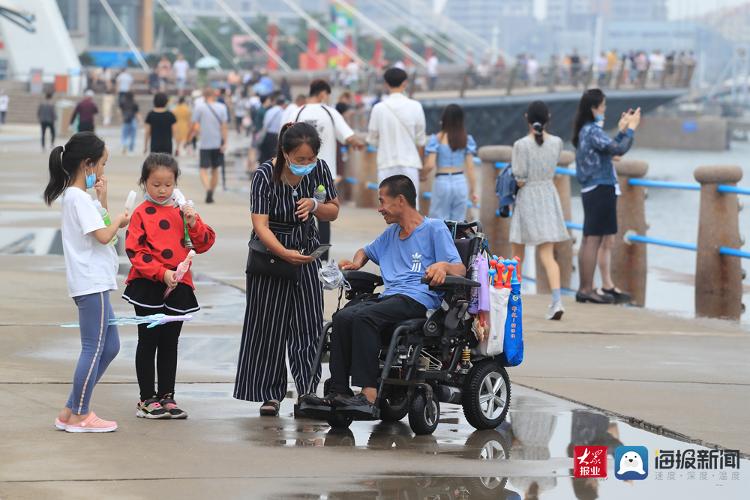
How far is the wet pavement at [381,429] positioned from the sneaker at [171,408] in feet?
0.21

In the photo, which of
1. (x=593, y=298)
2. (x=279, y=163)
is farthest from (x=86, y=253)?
(x=593, y=298)

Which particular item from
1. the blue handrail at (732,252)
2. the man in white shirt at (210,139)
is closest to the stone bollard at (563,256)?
the blue handrail at (732,252)

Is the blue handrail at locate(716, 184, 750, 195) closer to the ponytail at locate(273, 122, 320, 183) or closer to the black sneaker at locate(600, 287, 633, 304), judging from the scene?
the black sneaker at locate(600, 287, 633, 304)

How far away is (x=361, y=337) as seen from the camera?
23.4ft

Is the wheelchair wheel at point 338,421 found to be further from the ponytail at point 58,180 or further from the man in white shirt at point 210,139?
the man in white shirt at point 210,139

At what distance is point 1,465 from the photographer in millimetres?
6227

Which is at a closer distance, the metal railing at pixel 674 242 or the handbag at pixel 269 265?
the handbag at pixel 269 265

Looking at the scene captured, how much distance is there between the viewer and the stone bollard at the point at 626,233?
13844 mm

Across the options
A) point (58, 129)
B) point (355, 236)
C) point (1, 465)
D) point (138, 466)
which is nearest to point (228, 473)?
point (138, 466)

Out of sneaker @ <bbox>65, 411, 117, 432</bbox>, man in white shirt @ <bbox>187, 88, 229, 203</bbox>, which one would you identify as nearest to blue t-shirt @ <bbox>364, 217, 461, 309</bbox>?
sneaker @ <bbox>65, 411, 117, 432</bbox>

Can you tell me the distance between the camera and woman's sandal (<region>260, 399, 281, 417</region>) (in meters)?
7.54

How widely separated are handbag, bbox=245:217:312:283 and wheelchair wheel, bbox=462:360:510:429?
100cm

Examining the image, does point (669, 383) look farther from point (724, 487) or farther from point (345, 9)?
point (345, 9)

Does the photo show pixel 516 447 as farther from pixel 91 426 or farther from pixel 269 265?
pixel 91 426
